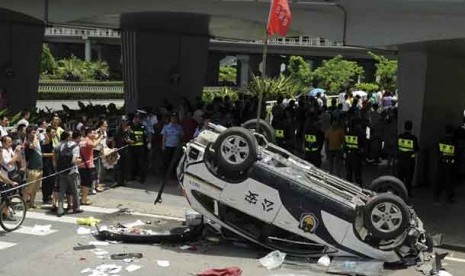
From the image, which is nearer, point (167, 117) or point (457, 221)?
point (457, 221)

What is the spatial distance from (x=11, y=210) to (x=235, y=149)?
4.34 m

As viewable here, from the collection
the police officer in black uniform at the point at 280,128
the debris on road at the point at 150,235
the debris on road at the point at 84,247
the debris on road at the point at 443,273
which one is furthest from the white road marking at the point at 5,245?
the police officer in black uniform at the point at 280,128

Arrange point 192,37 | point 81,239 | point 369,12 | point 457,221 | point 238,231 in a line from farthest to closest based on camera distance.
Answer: point 192,37, point 369,12, point 457,221, point 81,239, point 238,231

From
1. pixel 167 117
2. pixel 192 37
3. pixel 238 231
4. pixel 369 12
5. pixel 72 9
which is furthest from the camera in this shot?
pixel 192 37

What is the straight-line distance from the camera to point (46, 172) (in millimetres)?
13430

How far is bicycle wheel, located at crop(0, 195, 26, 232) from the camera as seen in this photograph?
1118 cm

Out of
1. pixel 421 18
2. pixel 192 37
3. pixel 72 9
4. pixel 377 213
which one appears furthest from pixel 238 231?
pixel 192 37

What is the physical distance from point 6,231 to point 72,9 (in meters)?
9.39

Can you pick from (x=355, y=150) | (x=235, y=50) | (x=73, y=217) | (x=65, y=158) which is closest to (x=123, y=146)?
(x=65, y=158)

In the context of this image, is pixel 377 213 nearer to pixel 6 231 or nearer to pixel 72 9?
pixel 6 231

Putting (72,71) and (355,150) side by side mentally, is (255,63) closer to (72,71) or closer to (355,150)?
(72,71)

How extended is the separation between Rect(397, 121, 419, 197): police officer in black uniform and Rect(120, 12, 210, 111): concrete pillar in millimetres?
10182

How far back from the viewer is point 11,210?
1141 centimetres

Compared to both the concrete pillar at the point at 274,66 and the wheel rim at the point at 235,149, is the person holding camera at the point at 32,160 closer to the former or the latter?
the wheel rim at the point at 235,149
